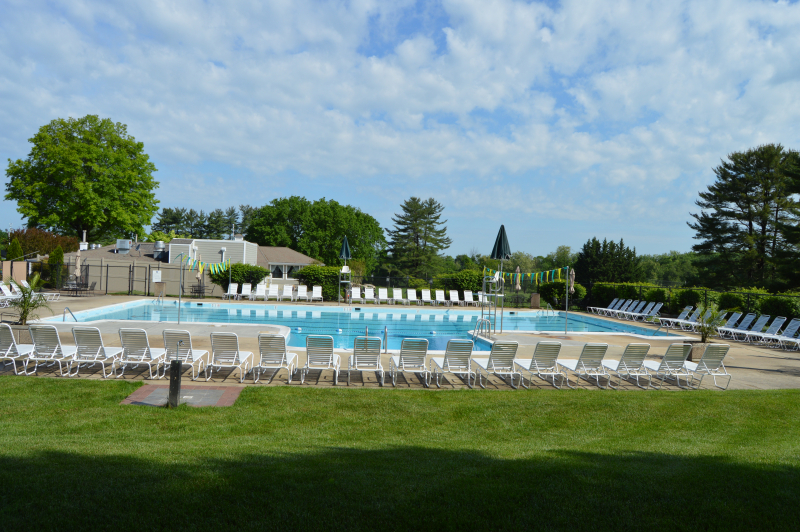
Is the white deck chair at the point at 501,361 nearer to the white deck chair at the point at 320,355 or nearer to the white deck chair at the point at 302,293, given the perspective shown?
the white deck chair at the point at 320,355

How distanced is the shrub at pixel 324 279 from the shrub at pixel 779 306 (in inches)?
752

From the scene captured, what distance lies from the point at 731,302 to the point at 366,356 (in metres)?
17.7

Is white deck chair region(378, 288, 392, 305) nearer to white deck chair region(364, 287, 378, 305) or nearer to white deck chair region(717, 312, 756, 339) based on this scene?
white deck chair region(364, 287, 378, 305)

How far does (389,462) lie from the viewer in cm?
407

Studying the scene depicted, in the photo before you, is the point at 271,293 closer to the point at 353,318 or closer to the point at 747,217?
the point at 353,318

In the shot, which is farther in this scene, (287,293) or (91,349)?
(287,293)

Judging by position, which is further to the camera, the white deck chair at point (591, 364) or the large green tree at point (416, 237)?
the large green tree at point (416, 237)

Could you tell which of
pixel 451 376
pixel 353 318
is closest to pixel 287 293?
pixel 353 318

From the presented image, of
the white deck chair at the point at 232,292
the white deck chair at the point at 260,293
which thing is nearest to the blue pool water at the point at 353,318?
the white deck chair at the point at 260,293

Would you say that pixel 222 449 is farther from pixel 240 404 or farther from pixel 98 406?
pixel 98 406

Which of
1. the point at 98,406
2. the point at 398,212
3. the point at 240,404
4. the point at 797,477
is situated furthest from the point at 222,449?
the point at 398,212

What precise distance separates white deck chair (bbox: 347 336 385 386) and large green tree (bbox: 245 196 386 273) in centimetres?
4455

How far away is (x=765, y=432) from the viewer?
5727 millimetres

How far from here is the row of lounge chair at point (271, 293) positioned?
24719 millimetres
